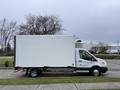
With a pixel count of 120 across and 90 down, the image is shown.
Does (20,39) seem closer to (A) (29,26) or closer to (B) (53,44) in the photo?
(B) (53,44)

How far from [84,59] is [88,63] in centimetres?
45

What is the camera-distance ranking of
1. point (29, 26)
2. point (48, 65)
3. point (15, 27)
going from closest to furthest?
point (48, 65)
point (29, 26)
point (15, 27)

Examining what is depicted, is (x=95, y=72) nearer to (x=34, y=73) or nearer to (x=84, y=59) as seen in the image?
(x=84, y=59)

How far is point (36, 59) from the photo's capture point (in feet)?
76.2

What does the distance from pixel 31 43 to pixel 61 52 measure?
2441mm

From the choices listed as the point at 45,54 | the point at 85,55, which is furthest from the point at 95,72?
the point at 45,54

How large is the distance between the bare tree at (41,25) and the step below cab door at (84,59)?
60.9m

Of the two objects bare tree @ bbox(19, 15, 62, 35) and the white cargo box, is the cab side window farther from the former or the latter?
bare tree @ bbox(19, 15, 62, 35)

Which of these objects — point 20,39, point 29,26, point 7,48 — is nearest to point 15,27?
point 7,48

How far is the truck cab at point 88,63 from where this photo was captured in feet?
77.4

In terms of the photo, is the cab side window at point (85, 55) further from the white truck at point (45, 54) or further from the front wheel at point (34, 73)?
the front wheel at point (34, 73)

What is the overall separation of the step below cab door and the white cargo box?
2.00ft

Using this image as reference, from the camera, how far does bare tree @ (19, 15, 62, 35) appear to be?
84.8 meters

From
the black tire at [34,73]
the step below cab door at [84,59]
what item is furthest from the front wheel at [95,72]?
the black tire at [34,73]
